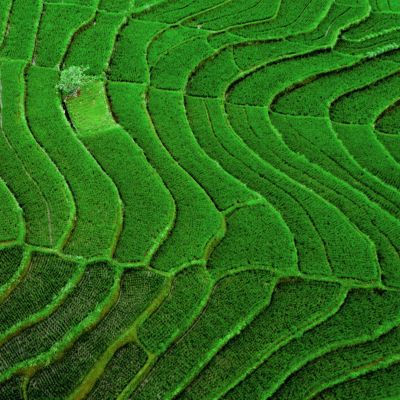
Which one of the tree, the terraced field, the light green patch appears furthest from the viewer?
the tree

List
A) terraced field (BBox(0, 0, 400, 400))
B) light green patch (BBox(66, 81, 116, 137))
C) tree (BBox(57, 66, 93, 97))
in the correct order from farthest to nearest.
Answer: tree (BBox(57, 66, 93, 97))
light green patch (BBox(66, 81, 116, 137))
terraced field (BBox(0, 0, 400, 400))

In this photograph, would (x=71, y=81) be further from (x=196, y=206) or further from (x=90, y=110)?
(x=196, y=206)

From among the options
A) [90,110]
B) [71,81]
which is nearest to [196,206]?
[90,110]

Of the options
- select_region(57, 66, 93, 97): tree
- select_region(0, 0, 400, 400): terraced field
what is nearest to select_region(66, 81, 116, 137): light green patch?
select_region(0, 0, 400, 400): terraced field

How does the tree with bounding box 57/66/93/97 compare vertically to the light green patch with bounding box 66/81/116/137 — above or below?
above

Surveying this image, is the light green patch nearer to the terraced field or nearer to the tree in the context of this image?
the terraced field

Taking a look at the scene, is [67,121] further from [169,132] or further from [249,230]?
[249,230]
